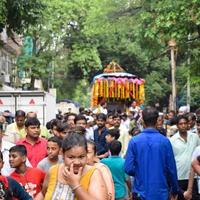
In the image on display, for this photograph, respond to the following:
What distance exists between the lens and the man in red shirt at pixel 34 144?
873 centimetres

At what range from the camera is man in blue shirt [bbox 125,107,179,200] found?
7152mm

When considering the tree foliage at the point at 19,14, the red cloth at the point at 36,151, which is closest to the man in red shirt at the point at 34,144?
the red cloth at the point at 36,151

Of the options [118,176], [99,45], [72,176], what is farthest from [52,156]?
[99,45]

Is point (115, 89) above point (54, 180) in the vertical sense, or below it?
above

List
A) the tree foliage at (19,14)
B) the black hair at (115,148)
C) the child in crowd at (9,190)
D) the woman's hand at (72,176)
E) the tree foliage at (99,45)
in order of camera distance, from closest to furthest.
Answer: the woman's hand at (72,176) → the child in crowd at (9,190) → the black hair at (115,148) → the tree foliage at (19,14) → the tree foliage at (99,45)

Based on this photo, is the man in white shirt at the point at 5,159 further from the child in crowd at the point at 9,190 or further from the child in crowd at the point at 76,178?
the child in crowd at the point at 76,178

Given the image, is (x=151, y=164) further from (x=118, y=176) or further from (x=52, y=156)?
(x=118, y=176)

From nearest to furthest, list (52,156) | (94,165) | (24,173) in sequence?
(94,165)
(24,173)
(52,156)

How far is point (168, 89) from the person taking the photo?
49.7 metres

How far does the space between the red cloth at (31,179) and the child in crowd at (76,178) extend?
7.70 ft

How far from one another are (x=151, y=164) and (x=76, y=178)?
3134 mm

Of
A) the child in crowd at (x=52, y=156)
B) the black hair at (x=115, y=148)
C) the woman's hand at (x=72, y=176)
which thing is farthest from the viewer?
the black hair at (x=115, y=148)

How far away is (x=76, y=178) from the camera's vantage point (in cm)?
413

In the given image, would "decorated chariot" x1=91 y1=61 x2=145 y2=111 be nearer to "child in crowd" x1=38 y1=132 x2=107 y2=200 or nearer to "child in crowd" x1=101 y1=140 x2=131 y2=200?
"child in crowd" x1=101 y1=140 x2=131 y2=200
